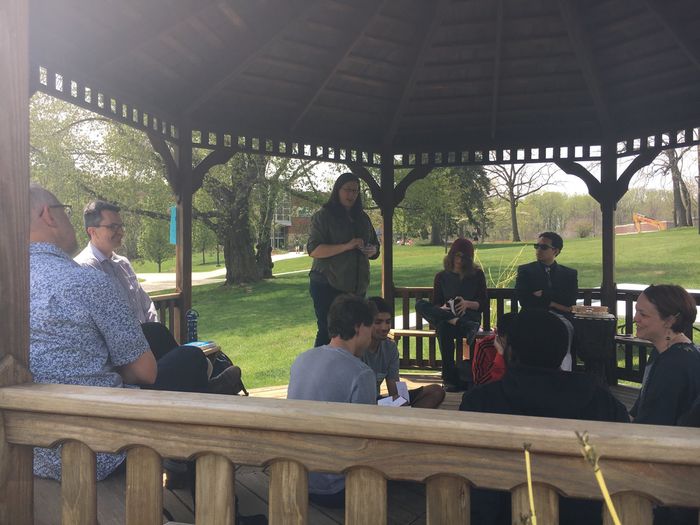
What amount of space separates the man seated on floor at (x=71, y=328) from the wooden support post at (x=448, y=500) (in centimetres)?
137

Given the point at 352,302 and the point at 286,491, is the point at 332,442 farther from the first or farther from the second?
the point at 352,302

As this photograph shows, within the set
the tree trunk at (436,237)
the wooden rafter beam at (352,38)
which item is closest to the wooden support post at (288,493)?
the wooden rafter beam at (352,38)

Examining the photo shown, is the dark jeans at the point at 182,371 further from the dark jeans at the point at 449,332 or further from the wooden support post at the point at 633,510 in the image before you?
the dark jeans at the point at 449,332

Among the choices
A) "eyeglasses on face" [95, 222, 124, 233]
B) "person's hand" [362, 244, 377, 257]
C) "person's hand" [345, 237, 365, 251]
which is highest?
"eyeglasses on face" [95, 222, 124, 233]

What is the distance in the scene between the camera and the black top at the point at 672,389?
2268mm

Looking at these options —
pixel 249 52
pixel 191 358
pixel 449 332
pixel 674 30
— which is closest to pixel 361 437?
pixel 191 358

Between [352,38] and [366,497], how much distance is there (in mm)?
4393

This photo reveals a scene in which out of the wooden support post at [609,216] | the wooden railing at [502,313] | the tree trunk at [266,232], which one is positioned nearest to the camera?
the wooden railing at [502,313]

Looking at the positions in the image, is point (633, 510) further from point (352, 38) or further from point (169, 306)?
point (169, 306)

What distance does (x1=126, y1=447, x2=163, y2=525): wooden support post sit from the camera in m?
1.49

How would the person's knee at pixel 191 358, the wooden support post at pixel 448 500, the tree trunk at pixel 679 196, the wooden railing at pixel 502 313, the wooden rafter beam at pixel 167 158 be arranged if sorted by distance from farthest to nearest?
1. the tree trunk at pixel 679 196
2. the wooden railing at pixel 502 313
3. the wooden rafter beam at pixel 167 158
4. the person's knee at pixel 191 358
5. the wooden support post at pixel 448 500

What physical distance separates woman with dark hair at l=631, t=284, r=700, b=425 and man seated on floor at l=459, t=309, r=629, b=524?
0.31 metres

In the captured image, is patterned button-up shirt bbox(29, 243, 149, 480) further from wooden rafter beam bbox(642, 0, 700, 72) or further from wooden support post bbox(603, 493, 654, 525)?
wooden rafter beam bbox(642, 0, 700, 72)

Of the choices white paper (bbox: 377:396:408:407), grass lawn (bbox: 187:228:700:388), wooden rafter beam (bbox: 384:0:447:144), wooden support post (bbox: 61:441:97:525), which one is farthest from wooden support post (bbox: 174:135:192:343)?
wooden support post (bbox: 61:441:97:525)
